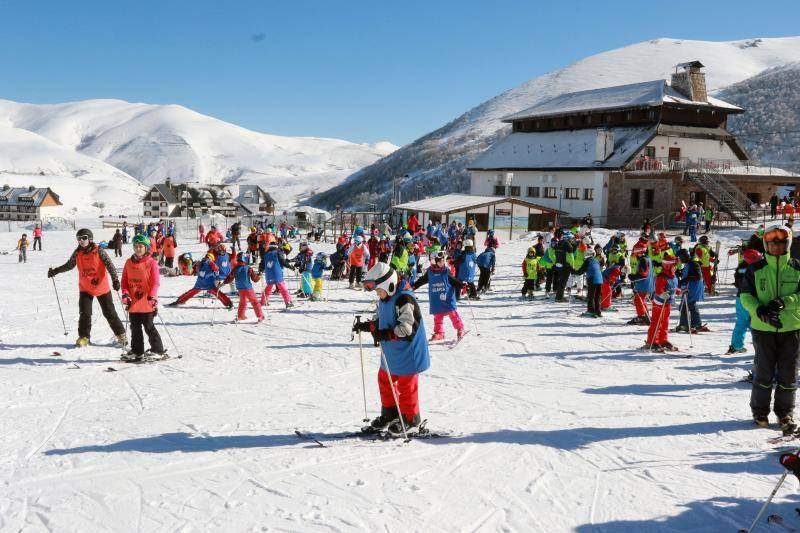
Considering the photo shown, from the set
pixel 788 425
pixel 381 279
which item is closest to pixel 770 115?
pixel 788 425

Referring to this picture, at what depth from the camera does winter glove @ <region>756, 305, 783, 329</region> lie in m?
5.14

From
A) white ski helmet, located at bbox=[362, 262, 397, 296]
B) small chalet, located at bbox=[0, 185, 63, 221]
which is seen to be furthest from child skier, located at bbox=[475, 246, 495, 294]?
small chalet, located at bbox=[0, 185, 63, 221]

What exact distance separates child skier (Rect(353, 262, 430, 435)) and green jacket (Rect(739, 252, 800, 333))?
295 centimetres

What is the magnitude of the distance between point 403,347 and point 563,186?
115 ft

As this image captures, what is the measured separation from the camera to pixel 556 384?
7.50 m

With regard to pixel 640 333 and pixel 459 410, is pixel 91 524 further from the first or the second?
pixel 640 333

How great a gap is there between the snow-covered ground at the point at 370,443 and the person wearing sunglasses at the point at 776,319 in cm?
34

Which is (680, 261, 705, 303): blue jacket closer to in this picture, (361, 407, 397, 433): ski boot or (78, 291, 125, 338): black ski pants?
(361, 407, 397, 433): ski boot

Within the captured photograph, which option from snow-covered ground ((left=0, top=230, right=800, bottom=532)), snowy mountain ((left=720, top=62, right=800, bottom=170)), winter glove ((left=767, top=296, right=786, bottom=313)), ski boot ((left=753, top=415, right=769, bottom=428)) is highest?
snowy mountain ((left=720, top=62, right=800, bottom=170))

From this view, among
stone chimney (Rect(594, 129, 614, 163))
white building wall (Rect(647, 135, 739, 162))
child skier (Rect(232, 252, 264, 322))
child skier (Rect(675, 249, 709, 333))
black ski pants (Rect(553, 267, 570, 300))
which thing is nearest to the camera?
child skier (Rect(675, 249, 709, 333))

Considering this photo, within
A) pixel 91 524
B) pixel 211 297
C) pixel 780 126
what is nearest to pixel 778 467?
pixel 91 524

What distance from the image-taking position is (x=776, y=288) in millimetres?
5316

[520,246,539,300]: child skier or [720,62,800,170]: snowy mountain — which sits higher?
[720,62,800,170]: snowy mountain

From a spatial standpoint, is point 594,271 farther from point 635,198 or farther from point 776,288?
point 635,198
